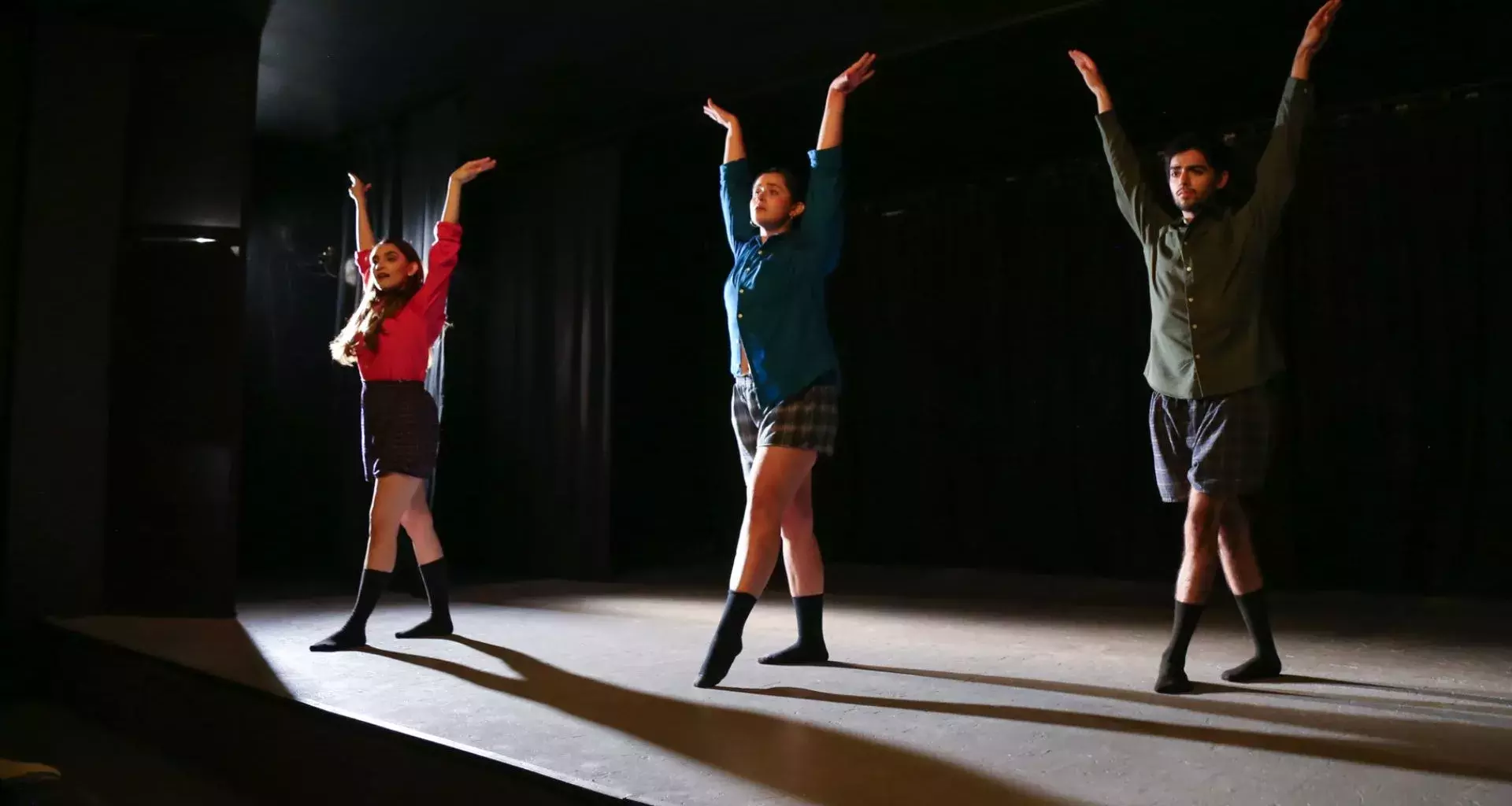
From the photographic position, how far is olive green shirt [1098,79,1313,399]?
207 cm

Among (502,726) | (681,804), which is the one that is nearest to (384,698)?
(502,726)

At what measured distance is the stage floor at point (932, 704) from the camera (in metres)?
1.40

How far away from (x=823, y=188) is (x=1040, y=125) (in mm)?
3193

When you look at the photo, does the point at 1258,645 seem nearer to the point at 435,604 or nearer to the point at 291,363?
the point at 435,604

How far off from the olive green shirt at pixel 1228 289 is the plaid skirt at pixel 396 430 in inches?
73.1

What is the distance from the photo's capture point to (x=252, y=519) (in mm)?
5520

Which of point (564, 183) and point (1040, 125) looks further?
point (564, 183)

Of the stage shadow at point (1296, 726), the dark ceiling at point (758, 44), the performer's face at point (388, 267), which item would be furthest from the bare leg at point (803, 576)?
the dark ceiling at point (758, 44)

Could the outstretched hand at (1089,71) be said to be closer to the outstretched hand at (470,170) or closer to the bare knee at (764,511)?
the bare knee at (764,511)

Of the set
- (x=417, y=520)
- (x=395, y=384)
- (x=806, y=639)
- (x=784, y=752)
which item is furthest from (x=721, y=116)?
(x=784, y=752)

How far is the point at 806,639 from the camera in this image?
2.43m

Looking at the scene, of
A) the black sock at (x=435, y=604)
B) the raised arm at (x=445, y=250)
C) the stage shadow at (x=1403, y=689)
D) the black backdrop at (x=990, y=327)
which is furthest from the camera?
the black backdrop at (x=990, y=327)

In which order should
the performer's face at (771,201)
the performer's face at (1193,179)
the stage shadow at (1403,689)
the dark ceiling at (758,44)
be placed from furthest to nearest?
1. the dark ceiling at (758,44)
2. the performer's face at (771,201)
3. the performer's face at (1193,179)
4. the stage shadow at (1403,689)

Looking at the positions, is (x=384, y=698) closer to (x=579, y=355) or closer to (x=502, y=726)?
(x=502, y=726)
